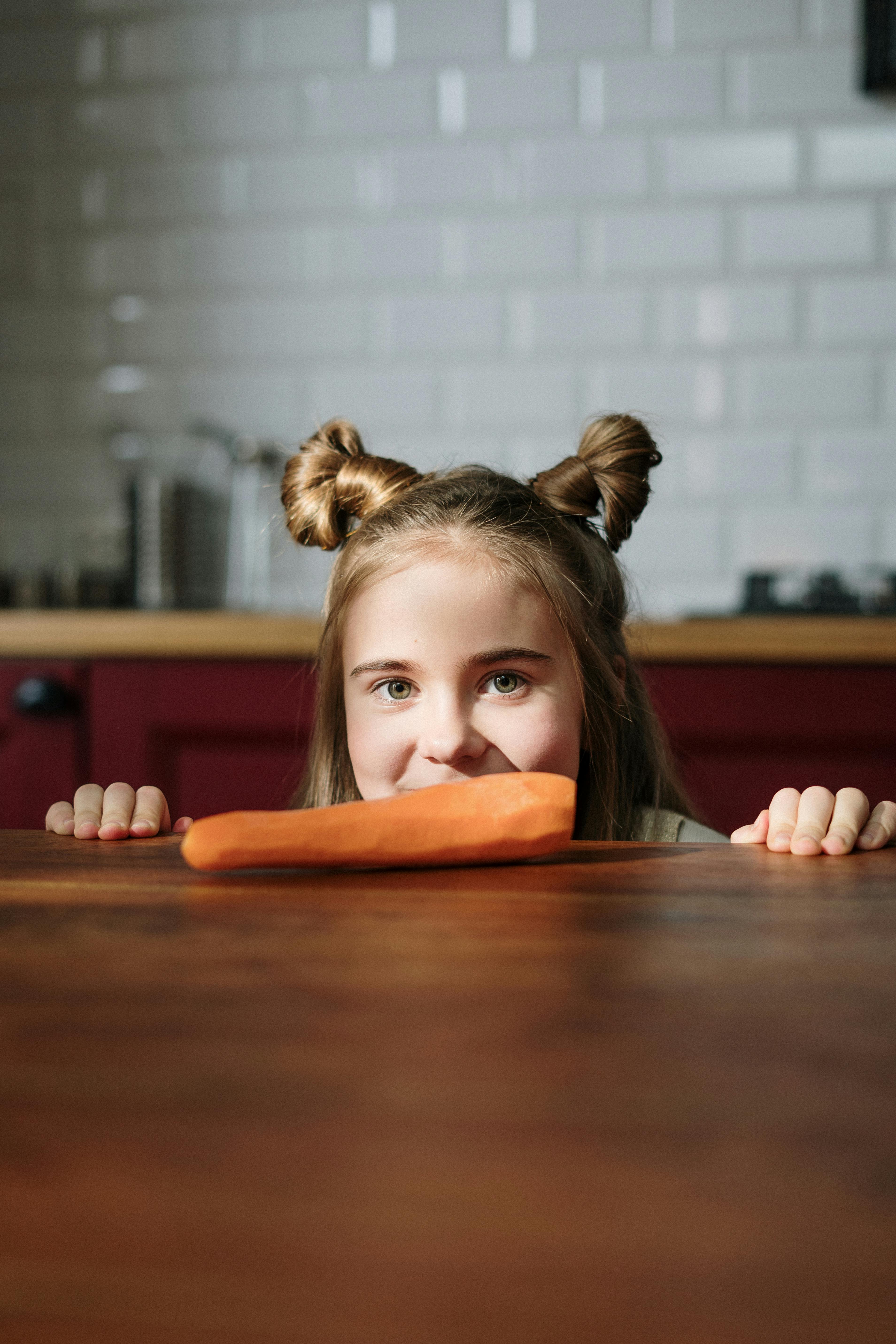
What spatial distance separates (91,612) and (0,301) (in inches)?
41.1

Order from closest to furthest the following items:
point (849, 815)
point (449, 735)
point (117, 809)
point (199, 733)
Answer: point (849, 815) → point (117, 809) → point (449, 735) → point (199, 733)

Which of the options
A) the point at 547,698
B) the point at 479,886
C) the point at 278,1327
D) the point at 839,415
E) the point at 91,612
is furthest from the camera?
the point at 839,415

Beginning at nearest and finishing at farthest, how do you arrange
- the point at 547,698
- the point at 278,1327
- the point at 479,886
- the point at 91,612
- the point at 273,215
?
the point at 278,1327 < the point at 479,886 < the point at 547,698 < the point at 91,612 < the point at 273,215

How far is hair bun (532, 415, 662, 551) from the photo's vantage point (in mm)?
1122

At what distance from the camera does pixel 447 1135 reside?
20 centimetres

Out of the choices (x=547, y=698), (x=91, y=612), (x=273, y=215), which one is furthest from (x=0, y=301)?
(x=547, y=698)

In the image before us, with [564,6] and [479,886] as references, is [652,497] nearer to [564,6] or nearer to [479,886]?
[564,6]

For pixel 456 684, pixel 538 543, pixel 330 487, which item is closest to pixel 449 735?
pixel 456 684

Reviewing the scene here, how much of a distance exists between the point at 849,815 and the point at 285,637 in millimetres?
1087

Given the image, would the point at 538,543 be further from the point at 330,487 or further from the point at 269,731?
the point at 269,731

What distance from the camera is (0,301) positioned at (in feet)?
7.98

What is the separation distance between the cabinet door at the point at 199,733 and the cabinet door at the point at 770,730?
514mm

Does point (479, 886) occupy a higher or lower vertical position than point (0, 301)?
lower

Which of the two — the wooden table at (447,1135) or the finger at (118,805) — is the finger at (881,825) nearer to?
the wooden table at (447,1135)
